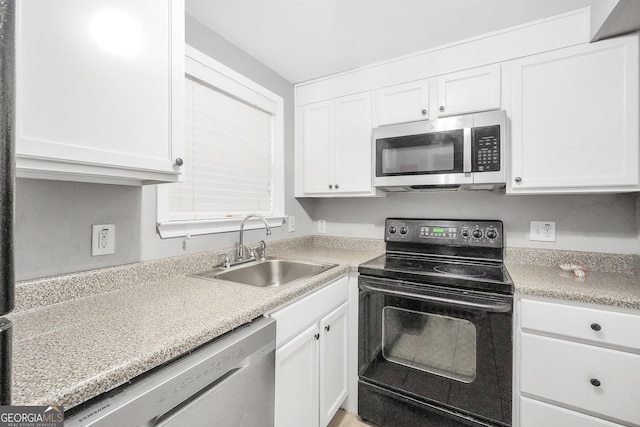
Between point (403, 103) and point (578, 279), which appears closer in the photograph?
point (578, 279)

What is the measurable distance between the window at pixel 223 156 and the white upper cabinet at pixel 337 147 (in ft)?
0.73

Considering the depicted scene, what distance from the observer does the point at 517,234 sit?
1.82m

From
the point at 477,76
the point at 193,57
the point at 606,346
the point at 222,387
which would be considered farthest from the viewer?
the point at 477,76

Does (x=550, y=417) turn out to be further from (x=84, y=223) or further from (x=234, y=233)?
(x=84, y=223)

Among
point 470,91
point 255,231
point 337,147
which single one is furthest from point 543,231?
point 255,231

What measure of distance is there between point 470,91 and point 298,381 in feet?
6.04

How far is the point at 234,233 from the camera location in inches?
69.8

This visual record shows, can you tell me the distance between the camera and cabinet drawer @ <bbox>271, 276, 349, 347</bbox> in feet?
3.70

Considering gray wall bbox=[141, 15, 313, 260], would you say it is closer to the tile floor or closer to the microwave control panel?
the tile floor

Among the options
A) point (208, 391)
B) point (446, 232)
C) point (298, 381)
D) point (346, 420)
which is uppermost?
point (446, 232)

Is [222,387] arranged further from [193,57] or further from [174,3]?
[193,57]

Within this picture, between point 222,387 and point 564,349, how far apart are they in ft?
4.61

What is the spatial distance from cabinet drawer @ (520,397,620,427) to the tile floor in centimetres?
79

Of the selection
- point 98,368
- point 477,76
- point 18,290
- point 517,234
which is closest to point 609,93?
point 477,76
